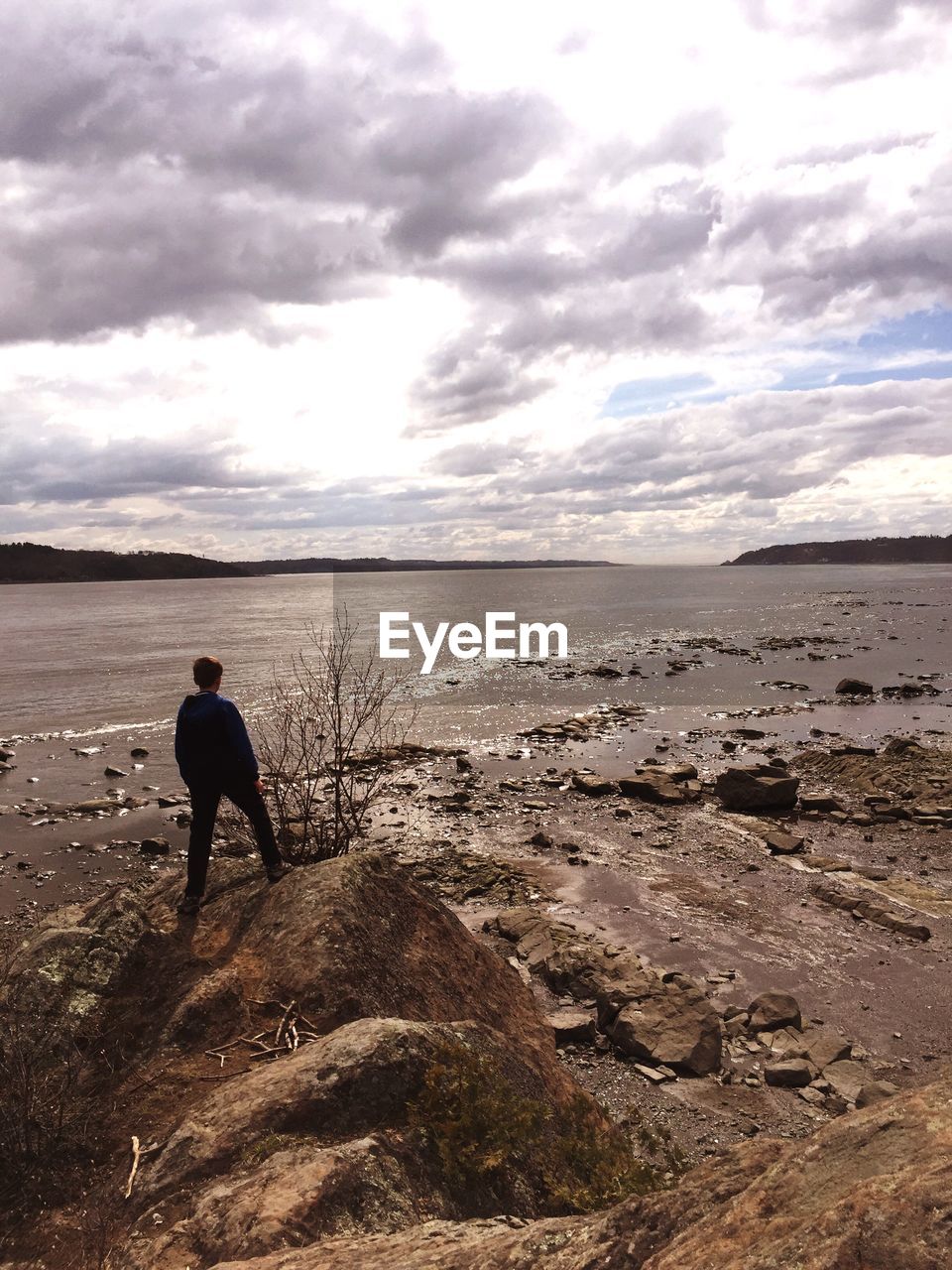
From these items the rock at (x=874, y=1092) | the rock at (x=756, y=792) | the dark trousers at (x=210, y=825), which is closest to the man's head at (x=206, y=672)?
the dark trousers at (x=210, y=825)

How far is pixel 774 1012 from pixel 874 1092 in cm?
166

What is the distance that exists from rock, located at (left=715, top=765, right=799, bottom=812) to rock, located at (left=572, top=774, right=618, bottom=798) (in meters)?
2.92

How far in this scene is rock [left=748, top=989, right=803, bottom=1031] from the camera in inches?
371

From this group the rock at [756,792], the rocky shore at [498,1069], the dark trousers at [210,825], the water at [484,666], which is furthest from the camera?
the water at [484,666]

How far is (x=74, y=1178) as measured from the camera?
470cm

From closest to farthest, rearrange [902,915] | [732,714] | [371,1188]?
1. [371,1188]
2. [902,915]
3. [732,714]

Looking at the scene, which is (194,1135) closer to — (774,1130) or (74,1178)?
(74,1178)

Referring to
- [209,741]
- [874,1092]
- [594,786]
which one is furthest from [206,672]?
[594,786]

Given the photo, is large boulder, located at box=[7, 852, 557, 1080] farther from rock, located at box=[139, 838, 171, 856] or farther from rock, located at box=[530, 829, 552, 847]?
rock, located at box=[139, 838, 171, 856]

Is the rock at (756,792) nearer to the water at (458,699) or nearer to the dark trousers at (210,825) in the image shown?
the water at (458,699)

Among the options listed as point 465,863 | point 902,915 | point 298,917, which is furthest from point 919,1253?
point 465,863

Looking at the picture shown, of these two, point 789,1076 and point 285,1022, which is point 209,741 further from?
point 789,1076

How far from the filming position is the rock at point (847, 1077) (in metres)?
8.27

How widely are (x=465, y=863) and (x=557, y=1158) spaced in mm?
10996
